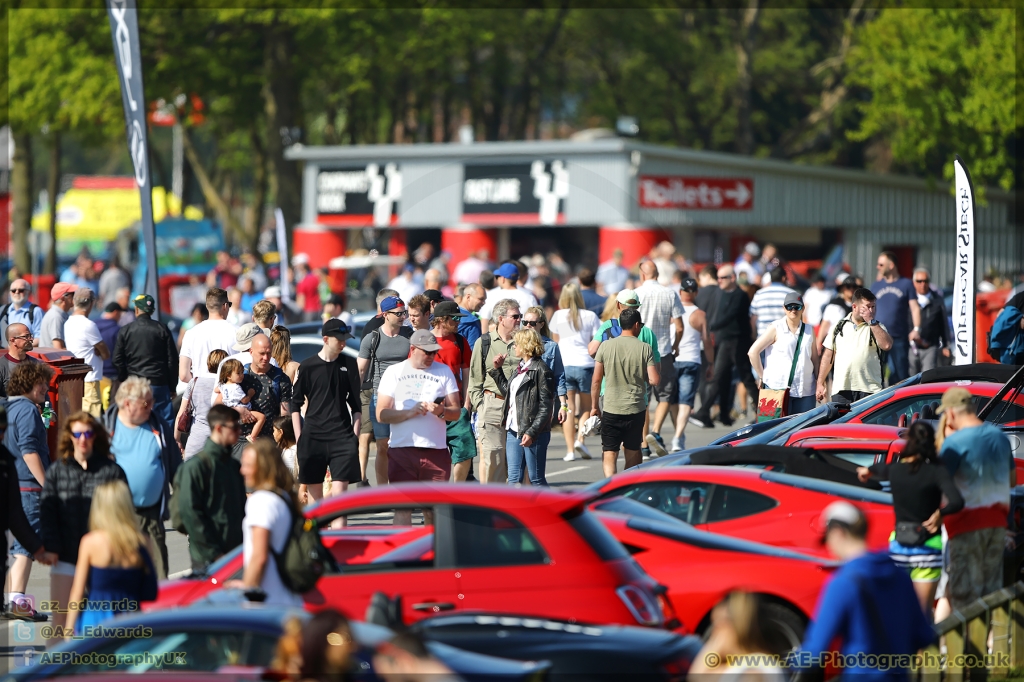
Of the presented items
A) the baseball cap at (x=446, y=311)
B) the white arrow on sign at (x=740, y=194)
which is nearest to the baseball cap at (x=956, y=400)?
the baseball cap at (x=446, y=311)

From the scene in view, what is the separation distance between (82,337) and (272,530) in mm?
7739

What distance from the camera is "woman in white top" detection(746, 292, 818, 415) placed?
13.6 metres

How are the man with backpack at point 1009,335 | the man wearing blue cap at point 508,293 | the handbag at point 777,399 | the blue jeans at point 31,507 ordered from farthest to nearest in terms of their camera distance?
the man wearing blue cap at point 508,293 < the man with backpack at point 1009,335 < the handbag at point 777,399 < the blue jeans at point 31,507

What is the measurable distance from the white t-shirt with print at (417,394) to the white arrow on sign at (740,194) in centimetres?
2612

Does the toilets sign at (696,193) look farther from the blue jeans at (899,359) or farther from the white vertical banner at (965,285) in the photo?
the white vertical banner at (965,285)

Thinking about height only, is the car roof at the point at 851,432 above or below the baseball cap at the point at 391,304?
below

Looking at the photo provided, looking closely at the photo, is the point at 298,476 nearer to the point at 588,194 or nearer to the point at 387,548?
the point at 387,548

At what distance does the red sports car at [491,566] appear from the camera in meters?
6.53

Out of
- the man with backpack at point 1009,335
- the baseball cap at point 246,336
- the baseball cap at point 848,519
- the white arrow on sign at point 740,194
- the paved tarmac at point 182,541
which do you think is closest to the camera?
the baseball cap at point 848,519

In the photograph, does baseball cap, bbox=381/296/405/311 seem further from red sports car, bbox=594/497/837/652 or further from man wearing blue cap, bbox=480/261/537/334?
red sports car, bbox=594/497/837/652

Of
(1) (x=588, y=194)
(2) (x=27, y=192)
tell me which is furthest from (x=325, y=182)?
(2) (x=27, y=192)

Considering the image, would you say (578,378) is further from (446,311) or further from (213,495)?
(213,495)

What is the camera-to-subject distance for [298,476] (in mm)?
10680

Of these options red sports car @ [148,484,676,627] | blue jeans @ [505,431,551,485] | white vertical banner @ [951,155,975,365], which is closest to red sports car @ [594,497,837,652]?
red sports car @ [148,484,676,627]
